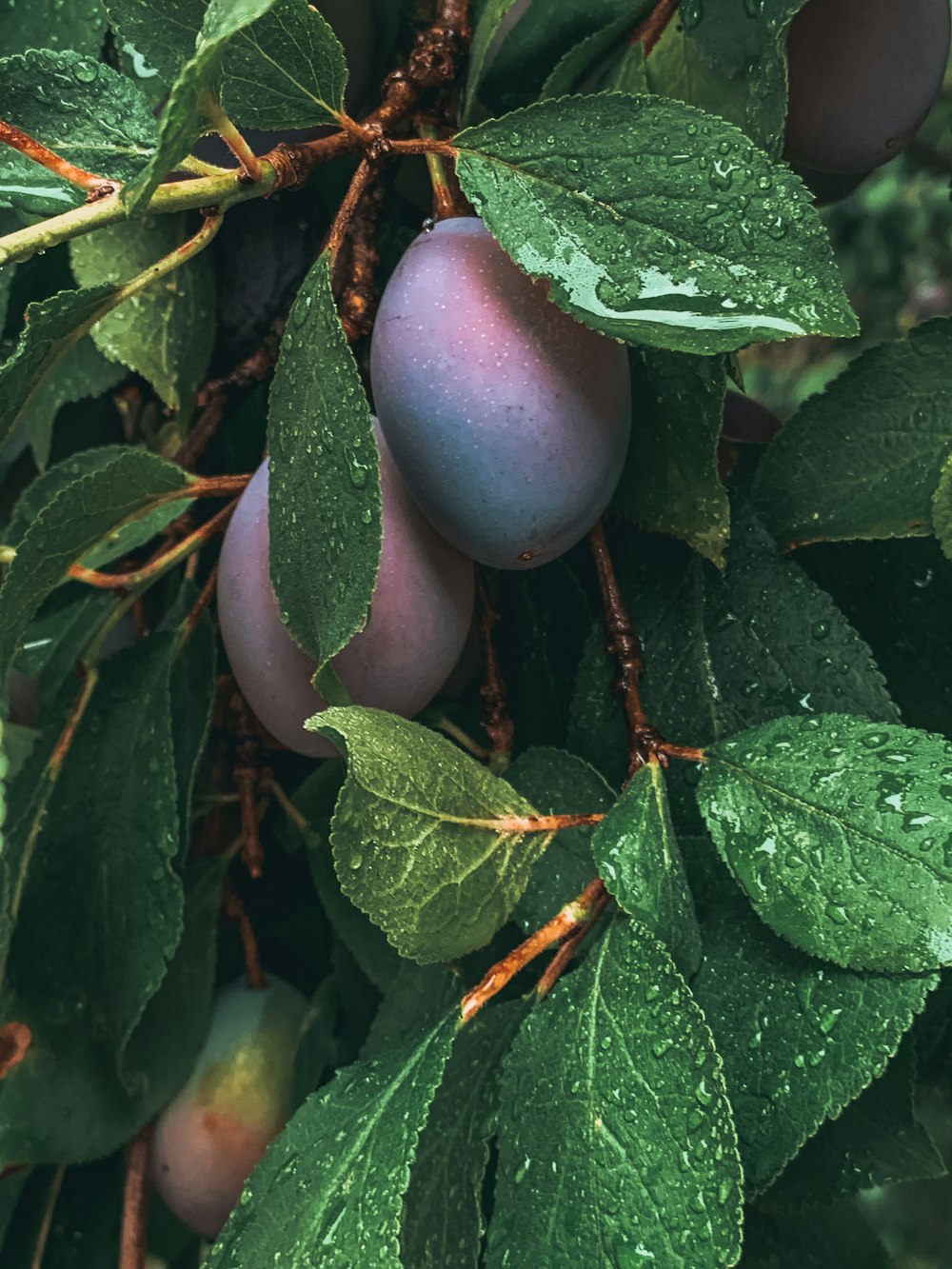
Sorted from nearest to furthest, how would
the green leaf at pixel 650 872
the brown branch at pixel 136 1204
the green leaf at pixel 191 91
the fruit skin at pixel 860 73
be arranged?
1. the green leaf at pixel 191 91
2. the green leaf at pixel 650 872
3. the fruit skin at pixel 860 73
4. the brown branch at pixel 136 1204

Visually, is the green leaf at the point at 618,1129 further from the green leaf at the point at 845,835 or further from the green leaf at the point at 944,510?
the green leaf at the point at 944,510

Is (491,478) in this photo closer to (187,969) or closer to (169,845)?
(169,845)

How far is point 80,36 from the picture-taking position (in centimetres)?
50

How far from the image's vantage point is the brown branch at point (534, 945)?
1.25ft

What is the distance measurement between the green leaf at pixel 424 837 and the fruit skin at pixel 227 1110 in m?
0.29

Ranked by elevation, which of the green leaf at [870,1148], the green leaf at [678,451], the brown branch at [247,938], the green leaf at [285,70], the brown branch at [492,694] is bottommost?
the green leaf at [870,1148]

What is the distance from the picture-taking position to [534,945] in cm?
39

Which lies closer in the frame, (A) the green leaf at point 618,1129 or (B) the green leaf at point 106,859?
(A) the green leaf at point 618,1129

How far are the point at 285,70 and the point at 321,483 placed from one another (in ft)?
0.43

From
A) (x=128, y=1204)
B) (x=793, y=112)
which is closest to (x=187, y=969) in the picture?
(x=128, y=1204)

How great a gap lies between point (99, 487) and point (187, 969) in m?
0.30

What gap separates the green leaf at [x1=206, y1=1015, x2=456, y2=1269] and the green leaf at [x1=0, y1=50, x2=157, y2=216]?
0.29 meters

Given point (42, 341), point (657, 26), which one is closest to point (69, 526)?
point (42, 341)

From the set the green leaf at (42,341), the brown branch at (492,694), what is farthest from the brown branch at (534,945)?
the green leaf at (42,341)
